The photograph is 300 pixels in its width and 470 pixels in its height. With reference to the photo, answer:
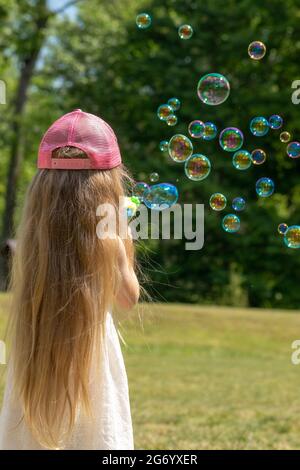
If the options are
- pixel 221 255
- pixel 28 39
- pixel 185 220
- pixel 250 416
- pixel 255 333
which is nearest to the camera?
pixel 250 416

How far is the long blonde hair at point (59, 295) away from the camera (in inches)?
96.6

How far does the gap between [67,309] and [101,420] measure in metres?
0.37

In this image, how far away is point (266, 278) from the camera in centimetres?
2017

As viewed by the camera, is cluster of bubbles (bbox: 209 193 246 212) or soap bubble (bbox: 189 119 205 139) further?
soap bubble (bbox: 189 119 205 139)

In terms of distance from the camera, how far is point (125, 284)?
261 centimetres

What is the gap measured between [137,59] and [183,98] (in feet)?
7.17

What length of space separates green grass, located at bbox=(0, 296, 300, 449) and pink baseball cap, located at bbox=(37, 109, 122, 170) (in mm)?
591

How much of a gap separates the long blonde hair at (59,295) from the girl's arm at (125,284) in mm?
49

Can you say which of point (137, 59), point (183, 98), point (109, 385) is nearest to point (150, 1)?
point (137, 59)

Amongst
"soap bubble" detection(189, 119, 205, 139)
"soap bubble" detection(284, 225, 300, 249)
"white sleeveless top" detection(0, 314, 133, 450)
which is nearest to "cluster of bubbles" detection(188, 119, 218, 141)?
"soap bubble" detection(189, 119, 205, 139)

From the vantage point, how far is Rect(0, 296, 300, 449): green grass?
4727 millimetres

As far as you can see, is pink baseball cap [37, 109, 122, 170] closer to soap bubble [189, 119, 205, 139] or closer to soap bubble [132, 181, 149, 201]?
soap bubble [132, 181, 149, 201]
